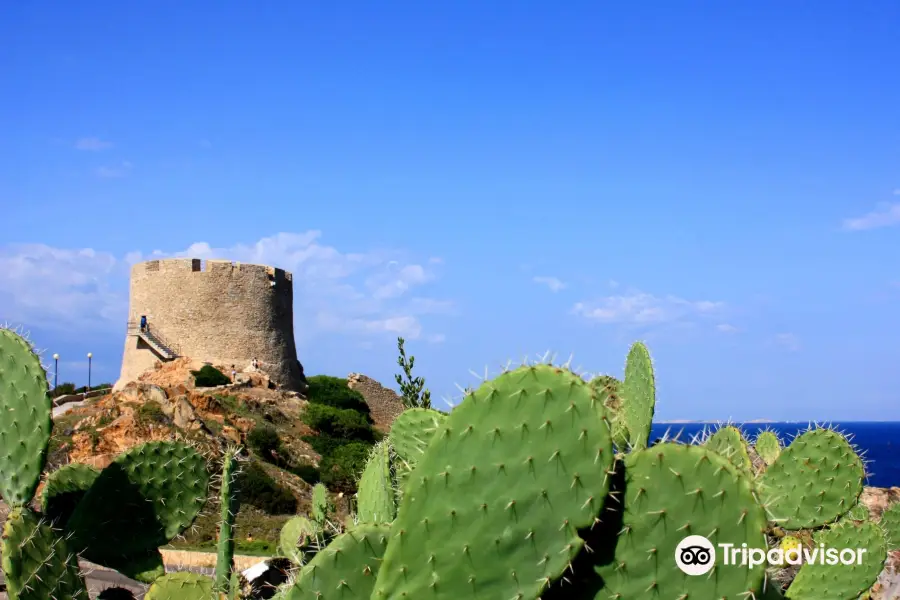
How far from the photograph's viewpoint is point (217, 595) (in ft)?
12.4

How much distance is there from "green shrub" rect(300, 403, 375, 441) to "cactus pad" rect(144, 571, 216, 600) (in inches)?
862

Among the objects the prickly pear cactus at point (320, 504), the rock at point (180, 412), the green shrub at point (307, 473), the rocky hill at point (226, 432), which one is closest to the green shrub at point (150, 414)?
the rocky hill at point (226, 432)

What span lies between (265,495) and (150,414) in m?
3.88

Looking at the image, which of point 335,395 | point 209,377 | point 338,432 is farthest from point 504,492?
point 335,395

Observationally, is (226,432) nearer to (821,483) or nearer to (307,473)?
(307,473)

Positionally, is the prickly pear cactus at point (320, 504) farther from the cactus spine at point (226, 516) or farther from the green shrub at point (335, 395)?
the green shrub at point (335, 395)

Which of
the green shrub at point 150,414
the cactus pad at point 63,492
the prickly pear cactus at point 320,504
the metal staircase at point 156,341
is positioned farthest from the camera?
the metal staircase at point 156,341

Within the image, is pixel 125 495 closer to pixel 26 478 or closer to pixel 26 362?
pixel 26 478

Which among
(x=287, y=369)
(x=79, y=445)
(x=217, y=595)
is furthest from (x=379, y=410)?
(x=217, y=595)

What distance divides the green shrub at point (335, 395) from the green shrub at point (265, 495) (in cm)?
1317

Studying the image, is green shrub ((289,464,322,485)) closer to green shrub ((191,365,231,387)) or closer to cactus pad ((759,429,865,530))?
green shrub ((191,365,231,387))

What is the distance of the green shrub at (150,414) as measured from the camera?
18.2 metres

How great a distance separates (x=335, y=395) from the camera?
105ft

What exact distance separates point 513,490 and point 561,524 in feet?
0.43
